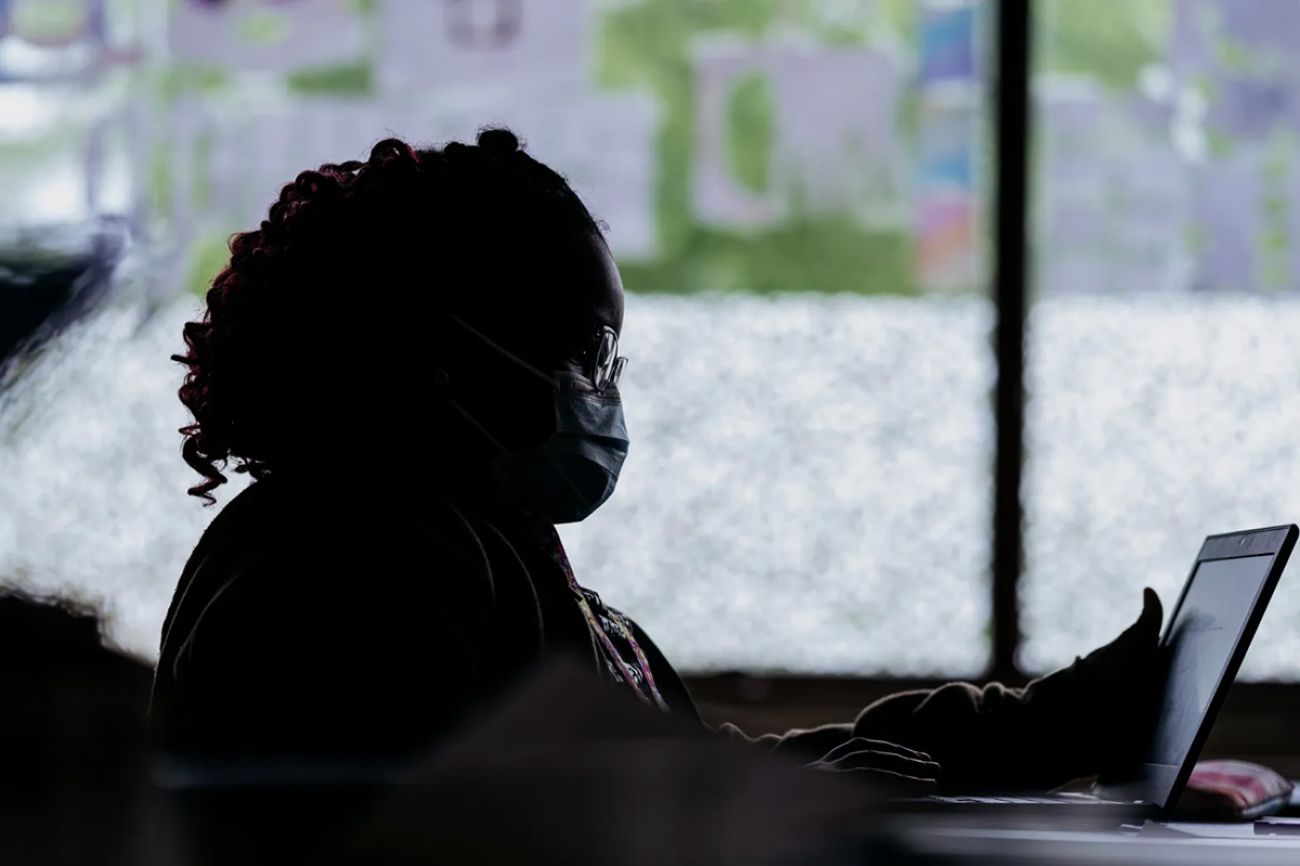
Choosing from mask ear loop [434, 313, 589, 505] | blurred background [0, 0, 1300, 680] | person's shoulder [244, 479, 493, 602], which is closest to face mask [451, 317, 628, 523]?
mask ear loop [434, 313, 589, 505]

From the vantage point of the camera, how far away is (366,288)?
3.88 ft

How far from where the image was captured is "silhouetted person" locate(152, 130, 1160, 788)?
3.06 ft

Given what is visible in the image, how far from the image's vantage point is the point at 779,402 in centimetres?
323

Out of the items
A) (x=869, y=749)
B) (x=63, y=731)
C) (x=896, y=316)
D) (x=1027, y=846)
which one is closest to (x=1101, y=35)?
(x=896, y=316)

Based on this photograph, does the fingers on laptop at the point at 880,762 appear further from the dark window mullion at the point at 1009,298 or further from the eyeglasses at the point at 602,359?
the dark window mullion at the point at 1009,298

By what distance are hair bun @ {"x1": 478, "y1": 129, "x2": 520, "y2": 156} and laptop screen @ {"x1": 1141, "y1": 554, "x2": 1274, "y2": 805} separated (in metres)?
0.64

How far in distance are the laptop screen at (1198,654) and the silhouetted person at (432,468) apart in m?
0.05

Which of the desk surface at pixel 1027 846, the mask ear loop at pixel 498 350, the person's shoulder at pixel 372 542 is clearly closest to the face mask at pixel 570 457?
the mask ear loop at pixel 498 350

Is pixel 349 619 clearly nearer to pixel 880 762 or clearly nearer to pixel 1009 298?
pixel 880 762

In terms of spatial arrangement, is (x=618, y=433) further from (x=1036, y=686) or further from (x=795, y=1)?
(x=795, y=1)

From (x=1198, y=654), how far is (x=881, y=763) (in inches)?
11.8

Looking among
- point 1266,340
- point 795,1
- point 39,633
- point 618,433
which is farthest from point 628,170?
point 39,633

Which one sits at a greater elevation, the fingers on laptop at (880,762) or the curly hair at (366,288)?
the curly hair at (366,288)

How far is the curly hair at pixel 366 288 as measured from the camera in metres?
1.17
